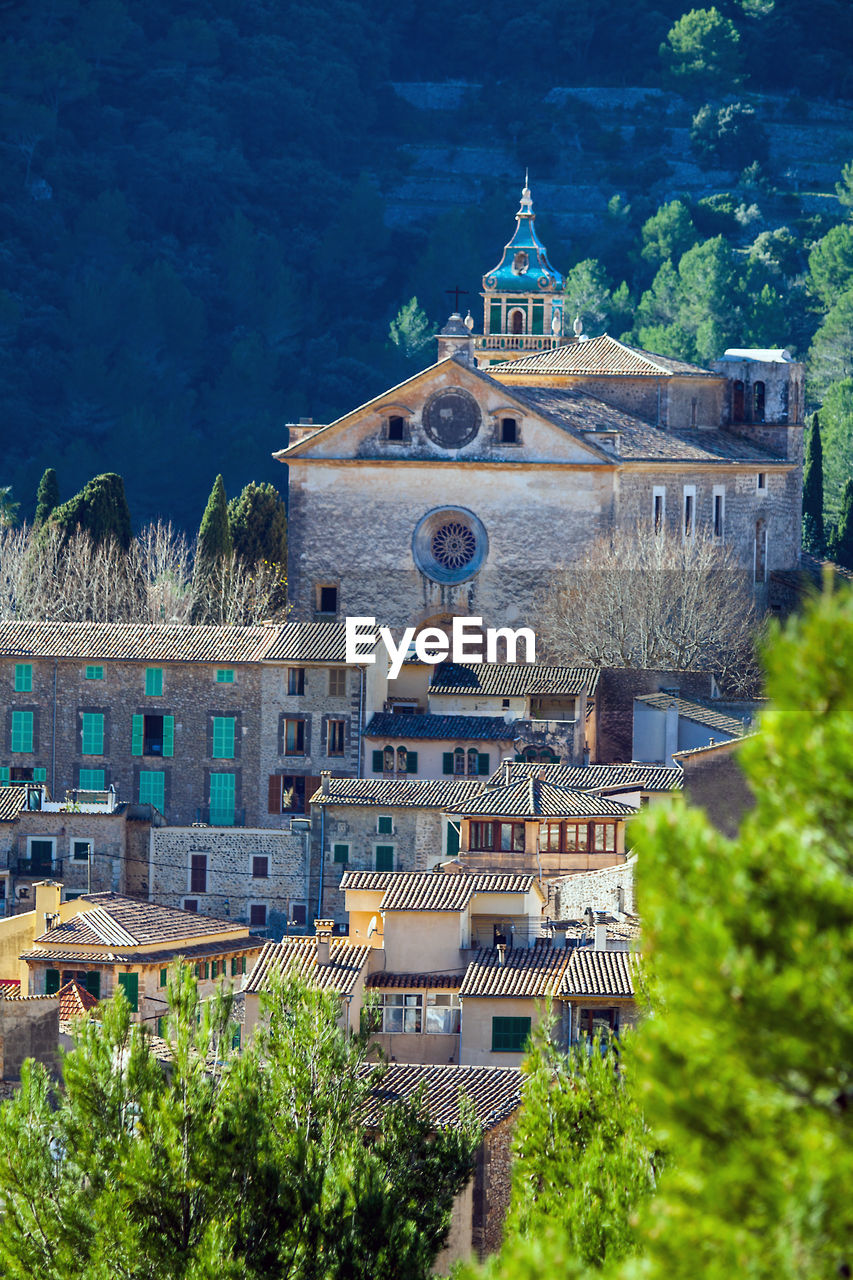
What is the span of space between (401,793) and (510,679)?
683 cm

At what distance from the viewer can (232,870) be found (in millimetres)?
47344

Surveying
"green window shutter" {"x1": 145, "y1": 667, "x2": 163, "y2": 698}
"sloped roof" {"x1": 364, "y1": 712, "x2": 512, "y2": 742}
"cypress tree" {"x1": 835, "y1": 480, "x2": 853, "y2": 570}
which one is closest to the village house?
"sloped roof" {"x1": 364, "y1": 712, "x2": 512, "y2": 742}

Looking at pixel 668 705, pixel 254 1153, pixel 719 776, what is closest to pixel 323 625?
pixel 668 705

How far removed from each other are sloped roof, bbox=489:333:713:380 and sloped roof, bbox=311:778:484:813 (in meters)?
19.9

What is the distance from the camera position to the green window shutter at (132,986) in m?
37.0

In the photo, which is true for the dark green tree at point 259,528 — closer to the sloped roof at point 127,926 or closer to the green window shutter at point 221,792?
the green window shutter at point 221,792

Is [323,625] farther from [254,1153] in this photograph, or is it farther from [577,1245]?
[577,1245]

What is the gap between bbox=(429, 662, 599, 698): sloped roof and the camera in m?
50.6

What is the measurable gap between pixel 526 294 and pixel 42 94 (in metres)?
40.9

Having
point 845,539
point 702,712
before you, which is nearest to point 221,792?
point 702,712

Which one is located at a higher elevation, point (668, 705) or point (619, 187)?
point (619, 187)

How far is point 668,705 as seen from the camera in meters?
49.1

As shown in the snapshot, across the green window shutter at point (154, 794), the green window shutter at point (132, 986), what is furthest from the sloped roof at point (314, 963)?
the green window shutter at point (154, 794)

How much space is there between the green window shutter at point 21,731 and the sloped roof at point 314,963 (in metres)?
15.3
